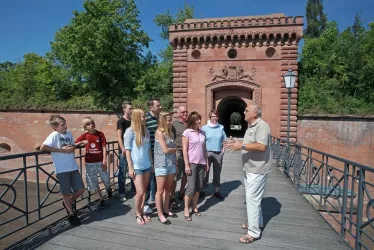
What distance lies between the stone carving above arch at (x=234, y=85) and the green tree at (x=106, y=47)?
21.2 ft

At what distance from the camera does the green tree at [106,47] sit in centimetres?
1731

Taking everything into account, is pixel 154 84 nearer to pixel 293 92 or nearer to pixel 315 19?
pixel 293 92

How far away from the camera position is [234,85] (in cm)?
1502

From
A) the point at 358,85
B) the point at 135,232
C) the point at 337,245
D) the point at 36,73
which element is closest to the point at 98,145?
the point at 135,232

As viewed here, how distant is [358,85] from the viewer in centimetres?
1819

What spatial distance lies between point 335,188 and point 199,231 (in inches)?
99.7

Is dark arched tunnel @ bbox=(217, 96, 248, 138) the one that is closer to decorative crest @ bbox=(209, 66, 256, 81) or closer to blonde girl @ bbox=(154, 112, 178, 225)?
decorative crest @ bbox=(209, 66, 256, 81)

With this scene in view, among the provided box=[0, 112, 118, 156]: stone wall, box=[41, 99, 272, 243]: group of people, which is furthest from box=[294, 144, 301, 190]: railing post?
box=[0, 112, 118, 156]: stone wall

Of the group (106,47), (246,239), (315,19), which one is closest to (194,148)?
(246,239)

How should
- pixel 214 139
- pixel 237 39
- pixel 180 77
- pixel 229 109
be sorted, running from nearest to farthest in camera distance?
pixel 214 139 → pixel 237 39 → pixel 180 77 → pixel 229 109

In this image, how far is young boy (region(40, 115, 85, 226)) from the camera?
361 centimetres

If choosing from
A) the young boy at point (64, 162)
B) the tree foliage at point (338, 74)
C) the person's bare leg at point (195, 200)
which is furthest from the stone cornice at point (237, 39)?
the young boy at point (64, 162)

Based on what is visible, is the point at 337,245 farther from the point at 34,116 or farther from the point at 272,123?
the point at 34,116

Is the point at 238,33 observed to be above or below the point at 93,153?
above
